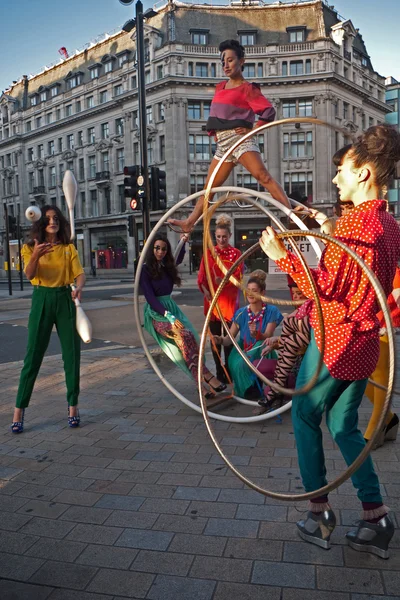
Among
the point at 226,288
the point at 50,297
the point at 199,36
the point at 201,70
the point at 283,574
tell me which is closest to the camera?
the point at 283,574

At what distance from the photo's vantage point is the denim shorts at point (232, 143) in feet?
11.8

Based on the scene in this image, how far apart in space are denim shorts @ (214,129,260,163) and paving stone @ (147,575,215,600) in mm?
2629

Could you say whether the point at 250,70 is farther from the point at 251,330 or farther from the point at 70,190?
the point at 70,190

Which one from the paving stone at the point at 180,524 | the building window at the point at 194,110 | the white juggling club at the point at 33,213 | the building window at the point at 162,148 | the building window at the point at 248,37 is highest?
the building window at the point at 248,37

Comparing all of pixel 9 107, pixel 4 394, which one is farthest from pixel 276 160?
pixel 9 107

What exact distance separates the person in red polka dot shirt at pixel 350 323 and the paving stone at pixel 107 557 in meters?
0.96

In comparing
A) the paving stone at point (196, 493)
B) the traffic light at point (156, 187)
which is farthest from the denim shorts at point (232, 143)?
the traffic light at point (156, 187)

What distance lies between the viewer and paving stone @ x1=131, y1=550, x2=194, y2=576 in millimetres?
2488

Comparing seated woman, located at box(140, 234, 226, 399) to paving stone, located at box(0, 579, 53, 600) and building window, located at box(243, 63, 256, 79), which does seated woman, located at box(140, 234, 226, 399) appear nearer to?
A: paving stone, located at box(0, 579, 53, 600)

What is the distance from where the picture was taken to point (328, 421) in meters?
2.71

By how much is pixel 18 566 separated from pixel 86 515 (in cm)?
59

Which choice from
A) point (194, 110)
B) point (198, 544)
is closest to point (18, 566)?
point (198, 544)

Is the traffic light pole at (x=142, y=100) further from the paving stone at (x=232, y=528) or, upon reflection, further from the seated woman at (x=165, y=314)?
the paving stone at (x=232, y=528)

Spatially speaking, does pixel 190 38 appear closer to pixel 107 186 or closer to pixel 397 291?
pixel 107 186
